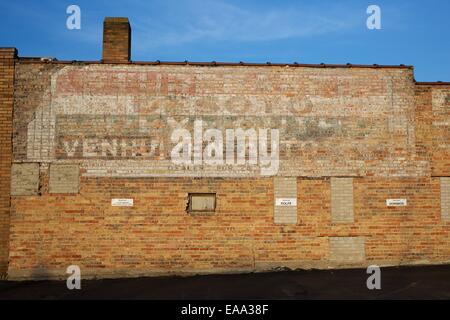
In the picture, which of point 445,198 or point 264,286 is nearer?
point 264,286

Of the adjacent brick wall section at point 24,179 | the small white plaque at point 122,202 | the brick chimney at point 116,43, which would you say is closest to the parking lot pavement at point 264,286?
the small white plaque at point 122,202

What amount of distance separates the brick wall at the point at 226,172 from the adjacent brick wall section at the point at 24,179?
17 centimetres

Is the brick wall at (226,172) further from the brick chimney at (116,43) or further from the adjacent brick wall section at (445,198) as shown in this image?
the brick chimney at (116,43)

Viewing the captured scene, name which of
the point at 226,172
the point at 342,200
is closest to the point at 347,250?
the point at 342,200

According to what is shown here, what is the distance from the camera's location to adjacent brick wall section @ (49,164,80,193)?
10.6 metres

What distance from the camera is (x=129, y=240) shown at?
1052 centimetres

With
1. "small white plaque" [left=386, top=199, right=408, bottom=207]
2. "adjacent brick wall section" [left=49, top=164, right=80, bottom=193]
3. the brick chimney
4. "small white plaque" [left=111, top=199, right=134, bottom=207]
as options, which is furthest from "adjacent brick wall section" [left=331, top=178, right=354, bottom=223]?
the brick chimney

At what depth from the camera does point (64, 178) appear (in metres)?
10.6

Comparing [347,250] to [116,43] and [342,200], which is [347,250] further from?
[116,43]

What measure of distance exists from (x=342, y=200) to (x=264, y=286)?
3360 mm

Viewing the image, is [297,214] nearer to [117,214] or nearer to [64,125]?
[117,214]

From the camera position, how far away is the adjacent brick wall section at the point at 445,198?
1107 cm
